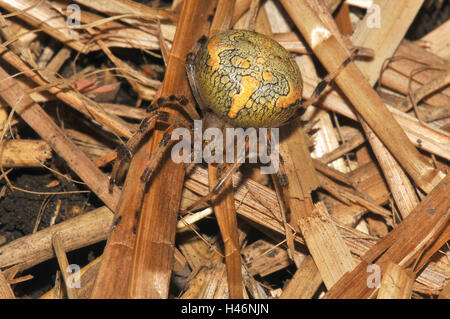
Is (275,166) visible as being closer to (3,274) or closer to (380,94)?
(380,94)

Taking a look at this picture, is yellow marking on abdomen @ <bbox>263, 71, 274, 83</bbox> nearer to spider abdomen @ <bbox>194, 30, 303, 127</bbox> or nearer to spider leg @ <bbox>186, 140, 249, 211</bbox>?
spider abdomen @ <bbox>194, 30, 303, 127</bbox>

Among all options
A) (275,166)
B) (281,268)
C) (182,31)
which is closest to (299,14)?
(182,31)

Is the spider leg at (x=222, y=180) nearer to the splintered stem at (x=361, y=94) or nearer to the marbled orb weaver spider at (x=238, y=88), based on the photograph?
the marbled orb weaver spider at (x=238, y=88)

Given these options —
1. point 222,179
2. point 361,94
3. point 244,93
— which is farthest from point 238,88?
point 361,94

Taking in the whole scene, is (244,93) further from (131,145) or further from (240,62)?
(131,145)

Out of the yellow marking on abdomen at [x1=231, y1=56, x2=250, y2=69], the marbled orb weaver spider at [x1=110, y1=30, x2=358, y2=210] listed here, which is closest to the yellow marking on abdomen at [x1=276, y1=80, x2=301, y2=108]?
the marbled orb weaver spider at [x1=110, y1=30, x2=358, y2=210]

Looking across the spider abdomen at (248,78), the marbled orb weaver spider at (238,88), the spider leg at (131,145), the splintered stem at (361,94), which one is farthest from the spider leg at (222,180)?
the splintered stem at (361,94)
